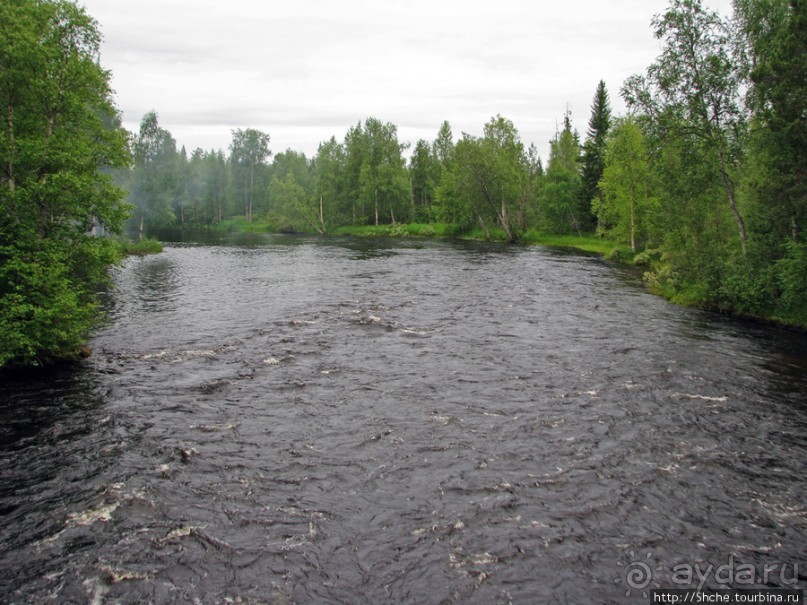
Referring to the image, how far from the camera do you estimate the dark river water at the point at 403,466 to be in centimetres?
898

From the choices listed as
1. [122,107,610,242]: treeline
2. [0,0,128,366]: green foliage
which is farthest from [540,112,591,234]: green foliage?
[0,0,128,366]: green foliage

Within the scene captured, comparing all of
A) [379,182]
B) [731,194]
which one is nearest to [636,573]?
[731,194]

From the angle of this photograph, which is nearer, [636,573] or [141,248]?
[636,573]

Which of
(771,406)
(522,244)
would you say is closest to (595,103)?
(522,244)

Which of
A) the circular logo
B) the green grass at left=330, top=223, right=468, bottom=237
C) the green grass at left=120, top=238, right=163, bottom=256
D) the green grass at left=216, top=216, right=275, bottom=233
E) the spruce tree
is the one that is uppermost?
the spruce tree

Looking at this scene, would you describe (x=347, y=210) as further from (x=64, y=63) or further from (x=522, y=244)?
(x=64, y=63)

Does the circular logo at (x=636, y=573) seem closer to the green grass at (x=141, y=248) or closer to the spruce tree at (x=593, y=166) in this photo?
the green grass at (x=141, y=248)

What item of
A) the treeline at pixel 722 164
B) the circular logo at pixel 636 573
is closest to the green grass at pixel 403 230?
the treeline at pixel 722 164

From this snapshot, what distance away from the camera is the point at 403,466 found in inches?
489

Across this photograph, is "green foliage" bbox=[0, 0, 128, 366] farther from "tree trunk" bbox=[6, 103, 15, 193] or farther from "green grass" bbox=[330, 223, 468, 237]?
"green grass" bbox=[330, 223, 468, 237]

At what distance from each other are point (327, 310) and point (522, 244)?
55.1 metres

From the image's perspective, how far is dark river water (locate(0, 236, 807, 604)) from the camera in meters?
Result: 8.98

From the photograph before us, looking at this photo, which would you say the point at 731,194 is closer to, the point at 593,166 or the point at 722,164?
the point at 722,164

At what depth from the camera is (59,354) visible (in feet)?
62.5
